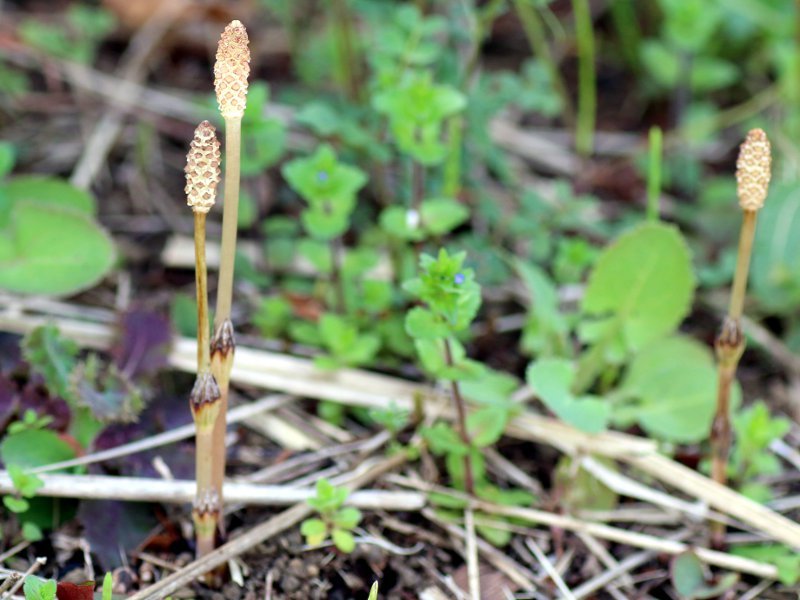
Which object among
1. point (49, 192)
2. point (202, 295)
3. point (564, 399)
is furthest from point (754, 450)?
point (49, 192)

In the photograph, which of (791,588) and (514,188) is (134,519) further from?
(514,188)

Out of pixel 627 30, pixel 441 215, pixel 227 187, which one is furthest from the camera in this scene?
pixel 627 30

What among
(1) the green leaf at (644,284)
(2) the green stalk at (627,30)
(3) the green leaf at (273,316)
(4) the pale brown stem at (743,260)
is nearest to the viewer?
(4) the pale brown stem at (743,260)

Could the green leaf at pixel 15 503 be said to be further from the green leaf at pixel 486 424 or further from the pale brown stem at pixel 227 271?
the green leaf at pixel 486 424

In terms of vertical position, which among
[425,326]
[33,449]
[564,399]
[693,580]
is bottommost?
[693,580]

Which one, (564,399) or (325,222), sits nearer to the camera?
(564,399)

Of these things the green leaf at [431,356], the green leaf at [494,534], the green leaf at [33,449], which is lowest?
the green leaf at [494,534]

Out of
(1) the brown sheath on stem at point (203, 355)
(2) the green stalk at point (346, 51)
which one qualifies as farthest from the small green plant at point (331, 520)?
(2) the green stalk at point (346, 51)

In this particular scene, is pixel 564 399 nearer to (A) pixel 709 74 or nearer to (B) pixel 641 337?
(B) pixel 641 337
